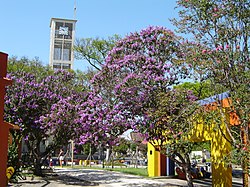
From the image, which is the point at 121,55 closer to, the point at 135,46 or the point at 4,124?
the point at 135,46

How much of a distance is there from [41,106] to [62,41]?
4552 centimetres

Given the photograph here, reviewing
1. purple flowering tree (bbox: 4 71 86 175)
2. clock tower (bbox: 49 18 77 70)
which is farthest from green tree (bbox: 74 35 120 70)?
clock tower (bbox: 49 18 77 70)

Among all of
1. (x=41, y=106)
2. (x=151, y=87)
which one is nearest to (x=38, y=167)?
(x=41, y=106)

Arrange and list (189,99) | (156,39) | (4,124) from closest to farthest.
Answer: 1. (4,124)
2. (189,99)
3. (156,39)

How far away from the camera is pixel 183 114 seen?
12.6 m

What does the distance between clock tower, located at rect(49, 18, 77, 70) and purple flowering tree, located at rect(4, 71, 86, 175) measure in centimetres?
4184

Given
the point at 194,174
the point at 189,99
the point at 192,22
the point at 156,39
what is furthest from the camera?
the point at 194,174

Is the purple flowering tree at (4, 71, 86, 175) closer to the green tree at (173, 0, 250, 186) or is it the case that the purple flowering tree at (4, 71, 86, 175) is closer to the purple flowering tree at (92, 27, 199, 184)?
the purple flowering tree at (92, 27, 199, 184)

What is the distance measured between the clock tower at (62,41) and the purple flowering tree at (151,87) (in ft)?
155

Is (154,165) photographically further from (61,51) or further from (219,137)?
(61,51)

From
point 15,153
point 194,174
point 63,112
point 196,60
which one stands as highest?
point 196,60

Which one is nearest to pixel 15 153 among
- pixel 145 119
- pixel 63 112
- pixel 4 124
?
pixel 63 112

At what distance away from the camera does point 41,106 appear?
1883cm

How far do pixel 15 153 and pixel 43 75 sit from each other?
6734mm
